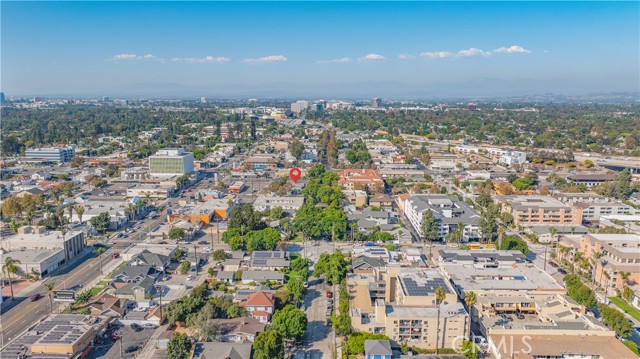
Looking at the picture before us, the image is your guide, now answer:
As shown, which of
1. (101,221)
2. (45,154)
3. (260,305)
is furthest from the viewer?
(45,154)

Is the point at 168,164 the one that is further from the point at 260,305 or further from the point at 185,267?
the point at 260,305

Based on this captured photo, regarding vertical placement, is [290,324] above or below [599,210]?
below

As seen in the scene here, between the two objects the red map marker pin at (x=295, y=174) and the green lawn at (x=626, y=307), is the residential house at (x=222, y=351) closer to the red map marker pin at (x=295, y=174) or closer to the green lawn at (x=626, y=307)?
the green lawn at (x=626, y=307)

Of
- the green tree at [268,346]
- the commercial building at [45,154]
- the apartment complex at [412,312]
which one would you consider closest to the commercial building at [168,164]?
the commercial building at [45,154]

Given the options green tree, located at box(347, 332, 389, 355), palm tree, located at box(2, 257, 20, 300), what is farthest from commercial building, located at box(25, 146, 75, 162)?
green tree, located at box(347, 332, 389, 355)

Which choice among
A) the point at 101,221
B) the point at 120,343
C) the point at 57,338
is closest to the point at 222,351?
the point at 120,343

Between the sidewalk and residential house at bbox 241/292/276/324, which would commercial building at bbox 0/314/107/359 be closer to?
the sidewalk

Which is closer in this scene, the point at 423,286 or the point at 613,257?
the point at 423,286
